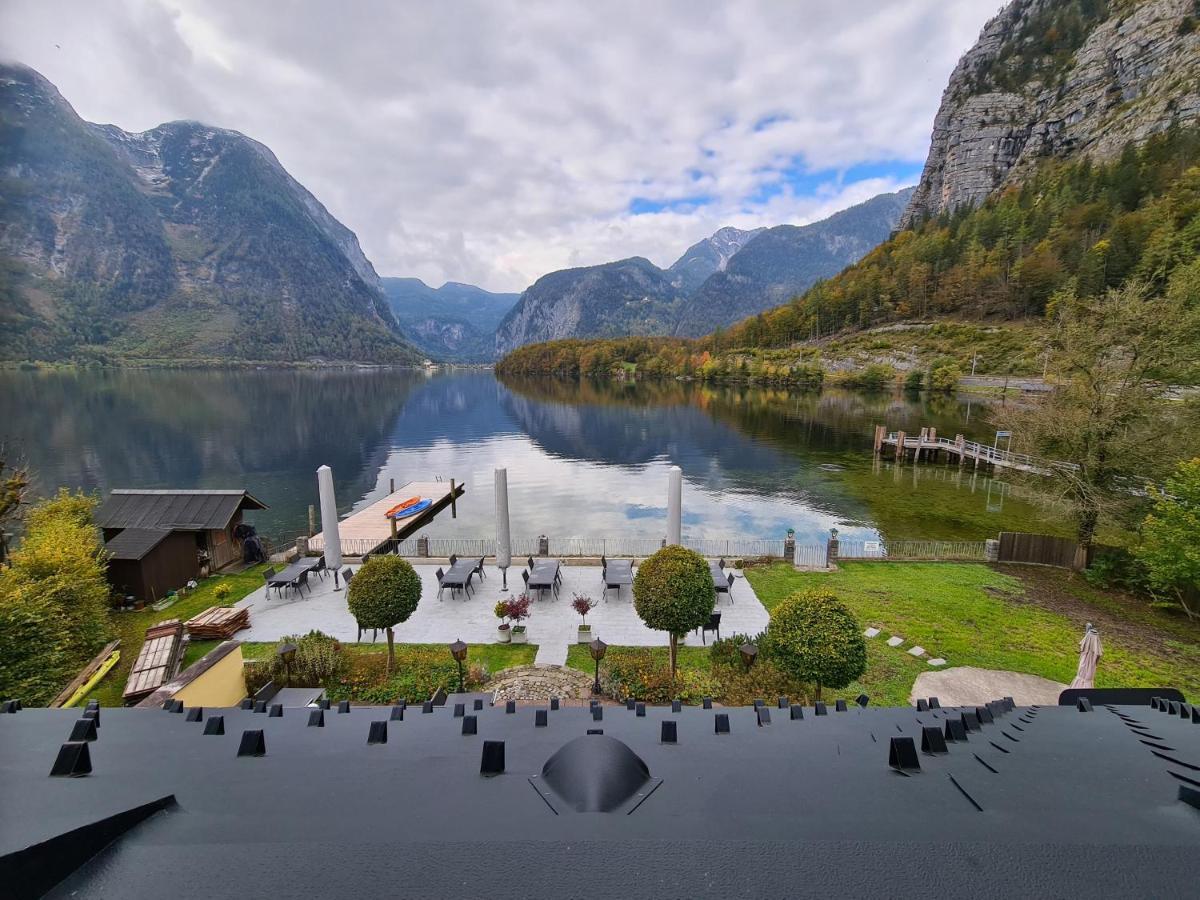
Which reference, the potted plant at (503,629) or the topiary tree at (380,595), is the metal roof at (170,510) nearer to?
the topiary tree at (380,595)

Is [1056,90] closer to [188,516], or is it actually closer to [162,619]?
[188,516]

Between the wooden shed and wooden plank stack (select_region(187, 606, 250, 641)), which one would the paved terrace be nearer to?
wooden plank stack (select_region(187, 606, 250, 641))

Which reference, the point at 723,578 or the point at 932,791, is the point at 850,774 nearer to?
the point at 932,791

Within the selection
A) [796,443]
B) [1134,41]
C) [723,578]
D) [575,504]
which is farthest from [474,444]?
[1134,41]

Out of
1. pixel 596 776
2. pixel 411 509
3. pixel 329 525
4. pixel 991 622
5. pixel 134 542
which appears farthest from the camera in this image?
pixel 411 509

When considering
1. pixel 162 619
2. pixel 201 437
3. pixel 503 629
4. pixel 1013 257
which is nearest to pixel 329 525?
pixel 162 619

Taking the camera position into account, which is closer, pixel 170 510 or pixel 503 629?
pixel 503 629

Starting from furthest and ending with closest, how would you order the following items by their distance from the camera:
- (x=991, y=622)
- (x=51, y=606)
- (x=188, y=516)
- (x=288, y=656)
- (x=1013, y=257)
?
(x=1013, y=257)
(x=188, y=516)
(x=991, y=622)
(x=288, y=656)
(x=51, y=606)
